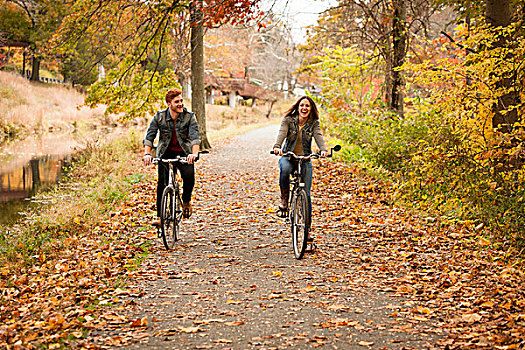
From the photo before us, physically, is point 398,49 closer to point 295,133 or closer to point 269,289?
point 295,133

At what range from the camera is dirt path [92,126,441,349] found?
495cm

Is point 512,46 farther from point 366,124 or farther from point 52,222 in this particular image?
point 52,222

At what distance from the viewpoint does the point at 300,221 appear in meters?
7.68

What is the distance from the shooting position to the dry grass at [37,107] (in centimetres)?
3083

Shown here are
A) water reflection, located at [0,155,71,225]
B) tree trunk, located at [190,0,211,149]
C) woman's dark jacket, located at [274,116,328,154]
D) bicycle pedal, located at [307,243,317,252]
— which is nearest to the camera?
bicycle pedal, located at [307,243,317,252]

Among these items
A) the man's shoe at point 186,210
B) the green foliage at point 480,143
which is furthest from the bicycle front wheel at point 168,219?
the green foliage at point 480,143

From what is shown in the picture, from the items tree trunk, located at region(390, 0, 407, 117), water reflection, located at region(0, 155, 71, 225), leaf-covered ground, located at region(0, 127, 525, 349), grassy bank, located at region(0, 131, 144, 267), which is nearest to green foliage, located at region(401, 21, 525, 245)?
leaf-covered ground, located at region(0, 127, 525, 349)

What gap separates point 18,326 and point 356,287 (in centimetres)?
360

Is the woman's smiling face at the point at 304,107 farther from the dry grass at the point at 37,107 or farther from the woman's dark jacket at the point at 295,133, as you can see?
the dry grass at the point at 37,107

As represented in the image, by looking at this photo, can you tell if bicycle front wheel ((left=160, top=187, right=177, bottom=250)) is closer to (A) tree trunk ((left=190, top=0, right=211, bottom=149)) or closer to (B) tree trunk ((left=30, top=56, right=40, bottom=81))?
(A) tree trunk ((left=190, top=0, right=211, bottom=149))

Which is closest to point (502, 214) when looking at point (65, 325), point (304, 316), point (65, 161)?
point (304, 316)

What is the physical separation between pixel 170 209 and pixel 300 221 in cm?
201

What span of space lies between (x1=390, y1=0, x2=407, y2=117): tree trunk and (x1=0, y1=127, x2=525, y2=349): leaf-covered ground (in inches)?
208

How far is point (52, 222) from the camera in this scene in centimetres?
1084
